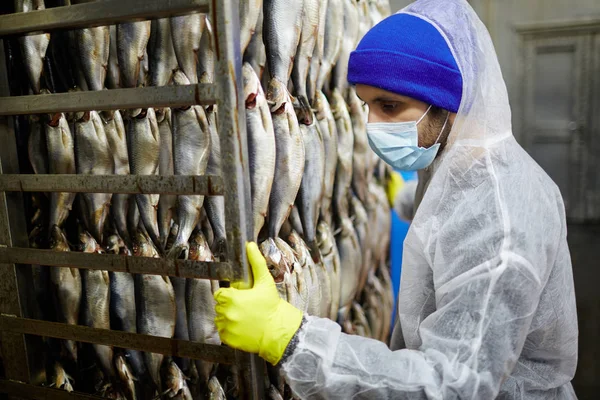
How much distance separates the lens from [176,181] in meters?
1.25

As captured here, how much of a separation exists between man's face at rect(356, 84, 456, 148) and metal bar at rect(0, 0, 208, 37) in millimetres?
608

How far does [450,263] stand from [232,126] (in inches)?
26.2

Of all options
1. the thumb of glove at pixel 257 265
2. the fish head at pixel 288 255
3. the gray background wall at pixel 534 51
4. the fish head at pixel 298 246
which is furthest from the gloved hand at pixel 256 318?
the gray background wall at pixel 534 51

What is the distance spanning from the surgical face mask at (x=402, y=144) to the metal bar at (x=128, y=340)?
0.74 metres

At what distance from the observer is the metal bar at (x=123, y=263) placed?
50.9 inches

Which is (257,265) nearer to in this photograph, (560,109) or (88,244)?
(88,244)

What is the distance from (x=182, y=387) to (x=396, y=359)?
755 mm

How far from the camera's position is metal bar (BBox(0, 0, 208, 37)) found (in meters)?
1.19

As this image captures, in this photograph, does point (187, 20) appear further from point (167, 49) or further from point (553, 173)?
point (553, 173)

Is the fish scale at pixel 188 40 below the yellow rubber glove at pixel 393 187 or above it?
above

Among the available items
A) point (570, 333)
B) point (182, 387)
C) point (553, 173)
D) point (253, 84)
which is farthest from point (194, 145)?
point (553, 173)

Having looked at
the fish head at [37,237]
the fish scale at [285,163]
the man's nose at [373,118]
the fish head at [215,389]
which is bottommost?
the fish head at [215,389]

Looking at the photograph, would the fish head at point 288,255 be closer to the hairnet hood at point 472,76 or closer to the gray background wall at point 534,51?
the hairnet hood at point 472,76

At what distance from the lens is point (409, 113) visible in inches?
61.2
